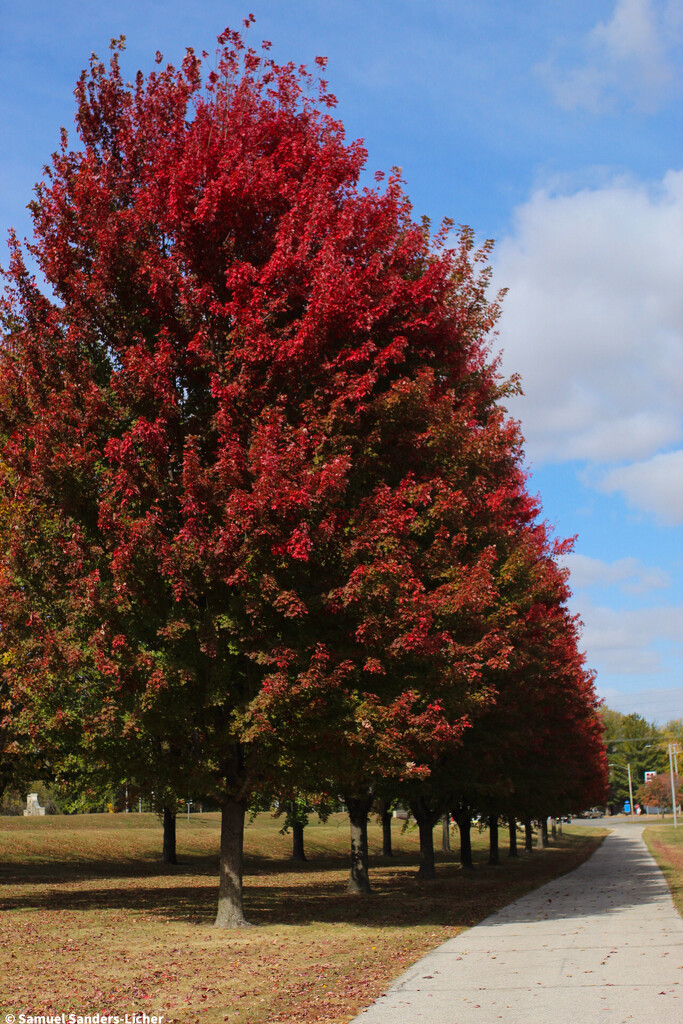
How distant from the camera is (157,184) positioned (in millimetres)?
14383

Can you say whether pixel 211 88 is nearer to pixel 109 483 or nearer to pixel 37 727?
pixel 109 483

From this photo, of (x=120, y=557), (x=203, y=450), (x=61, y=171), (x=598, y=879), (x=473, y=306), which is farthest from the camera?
(x=598, y=879)

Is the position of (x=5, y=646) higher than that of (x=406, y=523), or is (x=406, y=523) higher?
(x=406, y=523)

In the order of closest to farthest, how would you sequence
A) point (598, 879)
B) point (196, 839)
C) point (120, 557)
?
point (120, 557) → point (598, 879) → point (196, 839)

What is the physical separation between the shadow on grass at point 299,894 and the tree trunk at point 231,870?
0.90 metres

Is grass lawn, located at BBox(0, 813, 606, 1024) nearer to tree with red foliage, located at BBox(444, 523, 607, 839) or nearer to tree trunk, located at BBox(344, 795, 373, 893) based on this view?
tree trunk, located at BBox(344, 795, 373, 893)

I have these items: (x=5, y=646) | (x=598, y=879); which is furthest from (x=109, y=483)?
(x=598, y=879)

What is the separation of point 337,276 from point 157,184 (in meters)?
3.52

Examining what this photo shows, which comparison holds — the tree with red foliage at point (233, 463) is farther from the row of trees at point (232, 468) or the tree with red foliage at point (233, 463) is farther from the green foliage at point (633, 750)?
the green foliage at point (633, 750)

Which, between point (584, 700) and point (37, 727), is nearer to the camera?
point (37, 727)

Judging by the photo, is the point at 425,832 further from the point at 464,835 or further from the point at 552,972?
the point at 552,972

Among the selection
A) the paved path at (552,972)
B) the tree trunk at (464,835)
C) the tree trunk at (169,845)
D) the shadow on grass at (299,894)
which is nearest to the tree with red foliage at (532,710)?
the tree trunk at (464,835)

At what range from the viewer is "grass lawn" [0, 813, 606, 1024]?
27.4ft

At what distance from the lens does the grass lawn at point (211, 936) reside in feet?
27.4
